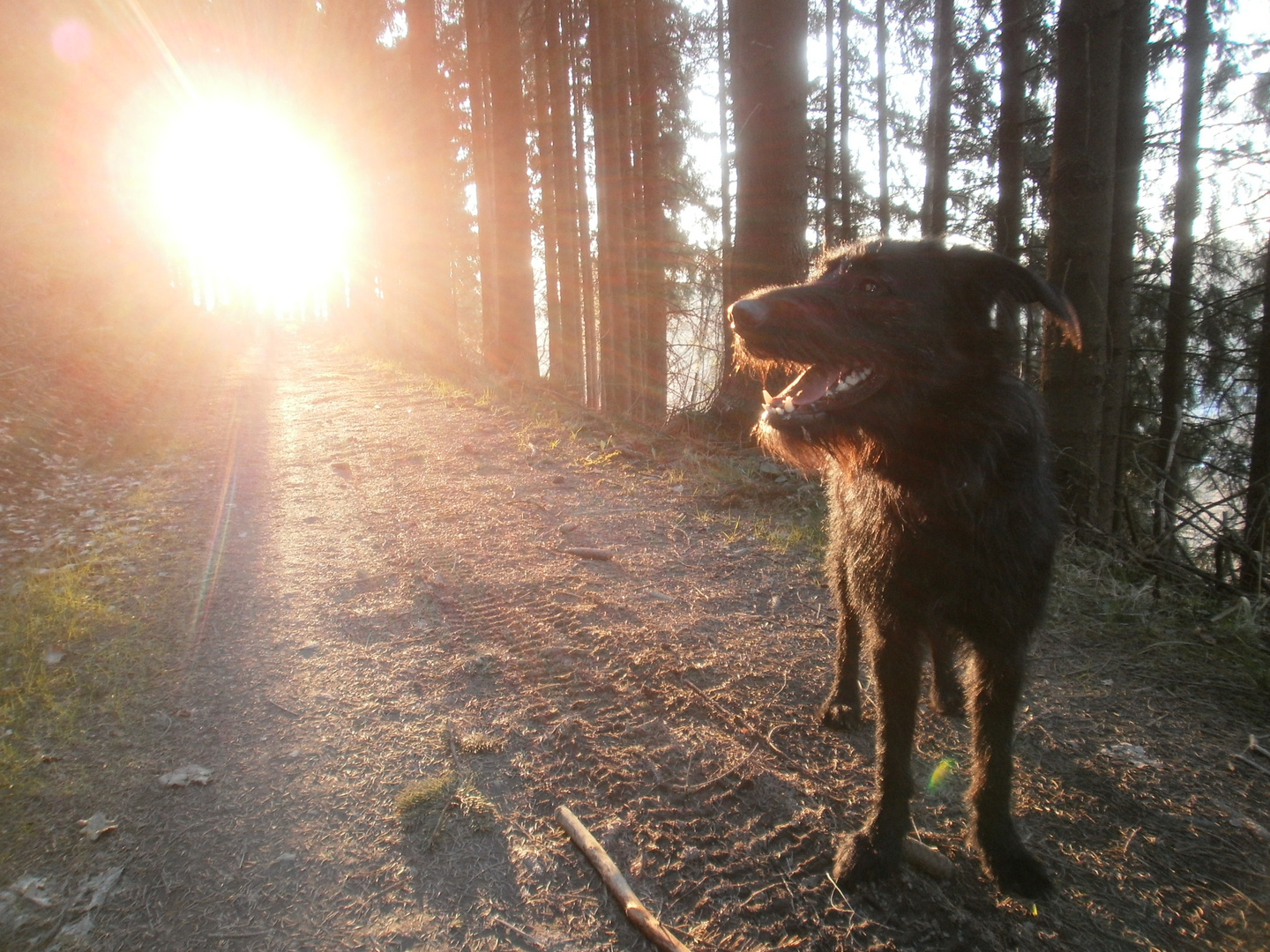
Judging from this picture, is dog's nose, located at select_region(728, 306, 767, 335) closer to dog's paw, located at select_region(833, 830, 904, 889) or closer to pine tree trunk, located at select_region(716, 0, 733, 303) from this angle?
dog's paw, located at select_region(833, 830, 904, 889)

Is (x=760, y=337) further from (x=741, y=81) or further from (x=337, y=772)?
(x=741, y=81)

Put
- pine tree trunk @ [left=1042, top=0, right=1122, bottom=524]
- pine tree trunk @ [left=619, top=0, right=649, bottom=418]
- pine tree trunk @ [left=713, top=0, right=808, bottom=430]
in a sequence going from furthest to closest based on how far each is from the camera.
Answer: pine tree trunk @ [left=619, top=0, right=649, bottom=418], pine tree trunk @ [left=713, top=0, right=808, bottom=430], pine tree trunk @ [left=1042, top=0, right=1122, bottom=524]

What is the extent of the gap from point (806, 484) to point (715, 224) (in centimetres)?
1319

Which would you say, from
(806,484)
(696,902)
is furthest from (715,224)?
(696,902)

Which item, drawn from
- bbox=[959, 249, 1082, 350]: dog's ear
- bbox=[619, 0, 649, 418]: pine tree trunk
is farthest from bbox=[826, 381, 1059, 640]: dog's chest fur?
bbox=[619, 0, 649, 418]: pine tree trunk

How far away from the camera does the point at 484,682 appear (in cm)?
295

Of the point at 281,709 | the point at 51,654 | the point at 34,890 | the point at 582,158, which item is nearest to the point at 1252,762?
the point at 281,709

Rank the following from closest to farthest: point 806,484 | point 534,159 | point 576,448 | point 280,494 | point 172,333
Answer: point 806,484 → point 280,494 → point 576,448 → point 534,159 → point 172,333

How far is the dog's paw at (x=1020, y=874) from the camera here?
6.20 feet

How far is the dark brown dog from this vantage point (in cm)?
203

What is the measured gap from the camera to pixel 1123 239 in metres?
7.81

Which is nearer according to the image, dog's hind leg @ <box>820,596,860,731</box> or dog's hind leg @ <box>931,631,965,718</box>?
dog's hind leg @ <box>820,596,860,731</box>

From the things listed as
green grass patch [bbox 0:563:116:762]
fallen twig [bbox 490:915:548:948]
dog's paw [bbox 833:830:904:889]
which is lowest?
fallen twig [bbox 490:915:548:948]

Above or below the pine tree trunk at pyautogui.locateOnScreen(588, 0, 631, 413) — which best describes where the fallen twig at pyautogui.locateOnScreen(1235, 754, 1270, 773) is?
below
